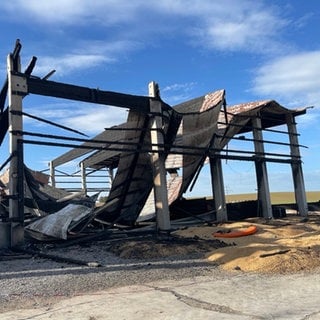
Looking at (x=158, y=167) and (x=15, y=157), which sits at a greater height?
(x=15, y=157)

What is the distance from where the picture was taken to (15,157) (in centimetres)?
1114

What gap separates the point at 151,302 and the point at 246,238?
281 inches

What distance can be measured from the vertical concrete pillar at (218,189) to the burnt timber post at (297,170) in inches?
211

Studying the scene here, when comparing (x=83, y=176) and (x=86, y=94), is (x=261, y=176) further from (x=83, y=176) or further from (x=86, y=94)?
(x=83, y=176)

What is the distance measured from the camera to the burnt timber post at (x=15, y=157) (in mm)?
10945

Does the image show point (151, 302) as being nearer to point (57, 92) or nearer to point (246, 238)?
point (246, 238)

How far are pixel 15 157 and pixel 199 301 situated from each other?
7119 mm

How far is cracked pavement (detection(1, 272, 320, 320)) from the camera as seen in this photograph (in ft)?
16.4

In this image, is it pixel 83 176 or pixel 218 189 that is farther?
pixel 83 176

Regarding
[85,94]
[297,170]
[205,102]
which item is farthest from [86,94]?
[297,170]

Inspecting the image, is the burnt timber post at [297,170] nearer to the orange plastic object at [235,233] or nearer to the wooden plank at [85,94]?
the orange plastic object at [235,233]

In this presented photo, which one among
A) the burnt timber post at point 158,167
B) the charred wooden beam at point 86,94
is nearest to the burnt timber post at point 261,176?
the charred wooden beam at point 86,94

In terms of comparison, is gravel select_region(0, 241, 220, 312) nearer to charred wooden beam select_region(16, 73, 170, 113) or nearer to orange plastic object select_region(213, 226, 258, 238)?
orange plastic object select_region(213, 226, 258, 238)

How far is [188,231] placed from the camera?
1390 centimetres
